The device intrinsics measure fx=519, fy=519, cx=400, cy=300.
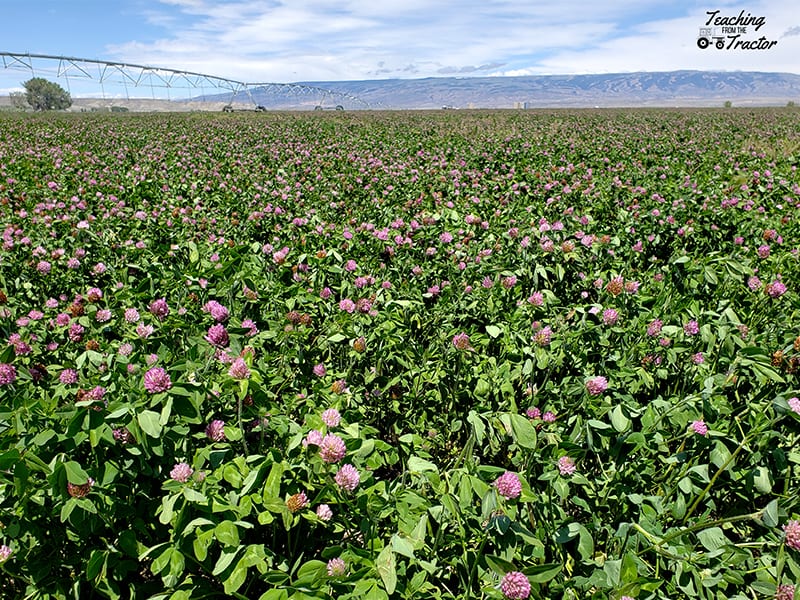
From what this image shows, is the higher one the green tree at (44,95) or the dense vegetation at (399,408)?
the green tree at (44,95)

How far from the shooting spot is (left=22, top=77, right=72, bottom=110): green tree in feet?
289

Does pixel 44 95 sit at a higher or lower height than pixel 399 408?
higher

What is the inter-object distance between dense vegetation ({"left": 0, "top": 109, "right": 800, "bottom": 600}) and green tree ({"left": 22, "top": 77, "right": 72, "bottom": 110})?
105597mm

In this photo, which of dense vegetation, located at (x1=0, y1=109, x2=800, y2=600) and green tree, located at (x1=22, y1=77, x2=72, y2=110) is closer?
dense vegetation, located at (x1=0, y1=109, x2=800, y2=600)

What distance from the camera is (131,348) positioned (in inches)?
79.6

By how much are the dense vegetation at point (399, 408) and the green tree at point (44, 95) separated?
4157 inches

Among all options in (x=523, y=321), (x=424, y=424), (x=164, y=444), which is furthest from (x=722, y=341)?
(x=164, y=444)

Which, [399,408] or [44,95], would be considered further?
[44,95]

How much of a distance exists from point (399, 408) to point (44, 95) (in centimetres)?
11082

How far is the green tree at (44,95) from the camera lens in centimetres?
8806

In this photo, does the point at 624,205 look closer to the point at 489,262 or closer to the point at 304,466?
the point at 489,262

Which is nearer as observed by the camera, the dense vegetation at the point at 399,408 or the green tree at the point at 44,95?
the dense vegetation at the point at 399,408

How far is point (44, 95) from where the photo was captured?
291ft

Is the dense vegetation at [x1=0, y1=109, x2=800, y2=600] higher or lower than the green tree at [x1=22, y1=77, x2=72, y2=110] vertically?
lower
